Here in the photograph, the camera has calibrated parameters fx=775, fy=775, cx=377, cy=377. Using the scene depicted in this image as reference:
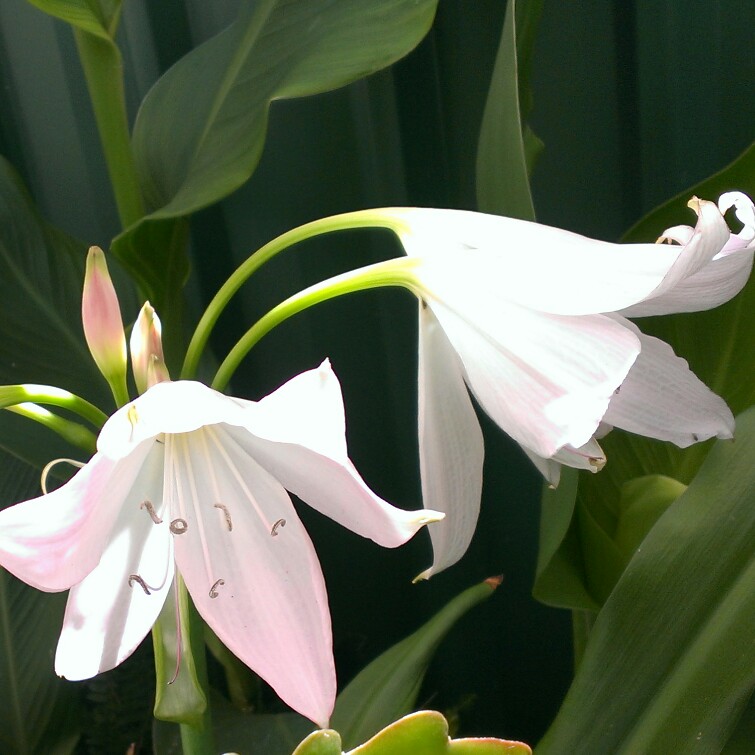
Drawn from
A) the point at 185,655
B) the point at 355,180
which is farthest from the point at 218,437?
the point at 355,180

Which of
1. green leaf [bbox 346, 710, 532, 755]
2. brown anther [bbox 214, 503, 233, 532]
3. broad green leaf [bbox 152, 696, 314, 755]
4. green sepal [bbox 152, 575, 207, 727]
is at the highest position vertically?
brown anther [bbox 214, 503, 233, 532]

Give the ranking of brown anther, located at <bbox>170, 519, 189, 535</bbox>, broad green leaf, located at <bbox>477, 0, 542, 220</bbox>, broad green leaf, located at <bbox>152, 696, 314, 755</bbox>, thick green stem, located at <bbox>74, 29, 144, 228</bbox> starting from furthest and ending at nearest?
broad green leaf, located at <bbox>152, 696, 314, 755</bbox>, thick green stem, located at <bbox>74, 29, 144, 228</bbox>, broad green leaf, located at <bbox>477, 0, 542, 220</bbox>, brown anther, located at <bbox>170, 519, 189, 535</bbox>

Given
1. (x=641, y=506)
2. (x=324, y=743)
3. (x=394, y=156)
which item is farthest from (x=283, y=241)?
(x=394, y=156)

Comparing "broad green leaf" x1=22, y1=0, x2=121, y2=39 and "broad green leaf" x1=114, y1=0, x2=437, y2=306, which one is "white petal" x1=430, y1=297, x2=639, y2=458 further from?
"broad green leaf" x1=22, y1=0, x2=121, y2=39

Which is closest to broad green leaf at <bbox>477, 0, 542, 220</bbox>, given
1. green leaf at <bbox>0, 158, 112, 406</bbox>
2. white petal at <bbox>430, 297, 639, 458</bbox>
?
white petal at <bbox>430, 297, 639, 458</bbox>

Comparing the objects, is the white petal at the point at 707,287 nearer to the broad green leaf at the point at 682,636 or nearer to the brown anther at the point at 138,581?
the broad green leaf at the point at 682,636

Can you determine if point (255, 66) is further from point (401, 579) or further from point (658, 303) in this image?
point (401, 579)
